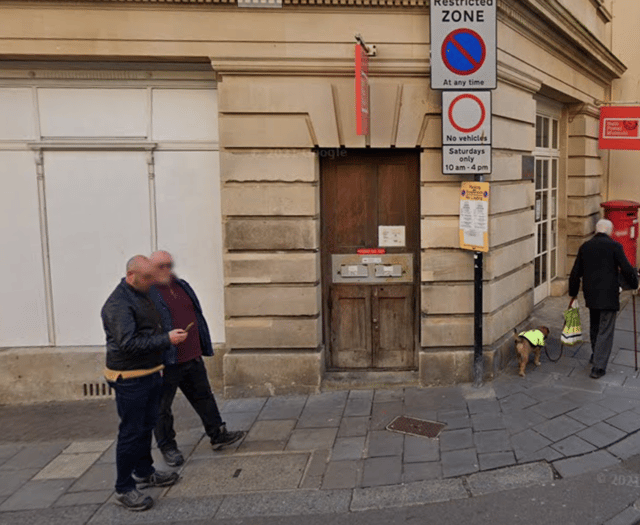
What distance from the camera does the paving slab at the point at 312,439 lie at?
17.6 feet

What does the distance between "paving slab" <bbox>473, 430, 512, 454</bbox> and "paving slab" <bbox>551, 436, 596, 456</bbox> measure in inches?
16.3

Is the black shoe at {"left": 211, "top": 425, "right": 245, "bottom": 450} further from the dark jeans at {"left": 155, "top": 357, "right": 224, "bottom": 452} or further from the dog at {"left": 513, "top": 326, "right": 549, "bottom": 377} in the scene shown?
the dog at {"left": 513, "top": 326, "right": 549, "bottom": 377}

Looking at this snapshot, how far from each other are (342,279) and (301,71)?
8.06 feet

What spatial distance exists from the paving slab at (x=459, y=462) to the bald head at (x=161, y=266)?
285 cm

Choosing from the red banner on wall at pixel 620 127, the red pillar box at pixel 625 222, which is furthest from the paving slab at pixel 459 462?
the red banner on wall at pixel 620 127

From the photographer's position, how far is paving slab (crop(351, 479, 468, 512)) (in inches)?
172

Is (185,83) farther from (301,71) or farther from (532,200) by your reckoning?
(532,200)

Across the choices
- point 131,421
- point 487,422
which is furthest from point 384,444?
point 131,421

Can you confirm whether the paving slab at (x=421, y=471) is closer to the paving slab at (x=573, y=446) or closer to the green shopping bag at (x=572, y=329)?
the paving slab at (x=573, y=446)

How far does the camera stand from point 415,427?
562 centimetres

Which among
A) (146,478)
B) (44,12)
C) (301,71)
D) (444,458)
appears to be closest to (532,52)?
(301,71)

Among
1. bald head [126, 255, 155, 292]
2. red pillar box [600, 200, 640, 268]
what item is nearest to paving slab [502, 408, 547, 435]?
bald head [126, 255, 155, 292]

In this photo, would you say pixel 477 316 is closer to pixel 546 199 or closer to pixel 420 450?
pixel 420 450

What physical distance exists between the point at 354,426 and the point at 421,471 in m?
1.08
